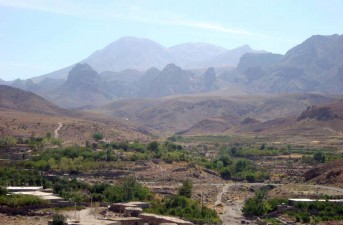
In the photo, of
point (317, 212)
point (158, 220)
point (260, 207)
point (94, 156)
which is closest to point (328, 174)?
point (260, 207)

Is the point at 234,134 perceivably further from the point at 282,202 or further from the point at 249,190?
the point at 282,202

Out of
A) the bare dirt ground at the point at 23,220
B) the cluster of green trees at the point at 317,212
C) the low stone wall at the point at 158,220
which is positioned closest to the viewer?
the low stone wall at the point at 158,220

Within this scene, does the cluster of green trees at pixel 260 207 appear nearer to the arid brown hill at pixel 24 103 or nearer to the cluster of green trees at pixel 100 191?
the cluster of green trees at pixel 100 191

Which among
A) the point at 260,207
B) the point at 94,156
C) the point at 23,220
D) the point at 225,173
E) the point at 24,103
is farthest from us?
the point at 24,103

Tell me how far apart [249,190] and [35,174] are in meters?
25.6

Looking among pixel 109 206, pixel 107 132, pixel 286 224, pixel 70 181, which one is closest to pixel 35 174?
pixel 70 181

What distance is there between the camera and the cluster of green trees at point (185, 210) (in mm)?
50969

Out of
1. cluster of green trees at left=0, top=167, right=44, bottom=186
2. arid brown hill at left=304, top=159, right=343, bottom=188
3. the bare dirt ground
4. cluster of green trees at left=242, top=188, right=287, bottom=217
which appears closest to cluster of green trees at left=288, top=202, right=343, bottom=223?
cluster of green trees at left=242, top=188, right=287, bottom=217

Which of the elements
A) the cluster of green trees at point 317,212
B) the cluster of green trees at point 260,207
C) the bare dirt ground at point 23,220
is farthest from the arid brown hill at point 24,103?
the cluster of green trees at point 317,212

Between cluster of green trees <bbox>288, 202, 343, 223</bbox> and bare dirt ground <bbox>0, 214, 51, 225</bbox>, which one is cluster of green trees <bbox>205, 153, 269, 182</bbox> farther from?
bare dirt ground <bbox>0, 214, 51, 225</bbox>

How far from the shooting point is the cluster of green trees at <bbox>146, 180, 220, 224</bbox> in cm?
5097

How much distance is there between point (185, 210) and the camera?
176ft

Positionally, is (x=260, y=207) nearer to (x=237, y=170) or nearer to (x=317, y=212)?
(x=317, y=212)

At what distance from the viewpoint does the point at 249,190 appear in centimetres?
7500
